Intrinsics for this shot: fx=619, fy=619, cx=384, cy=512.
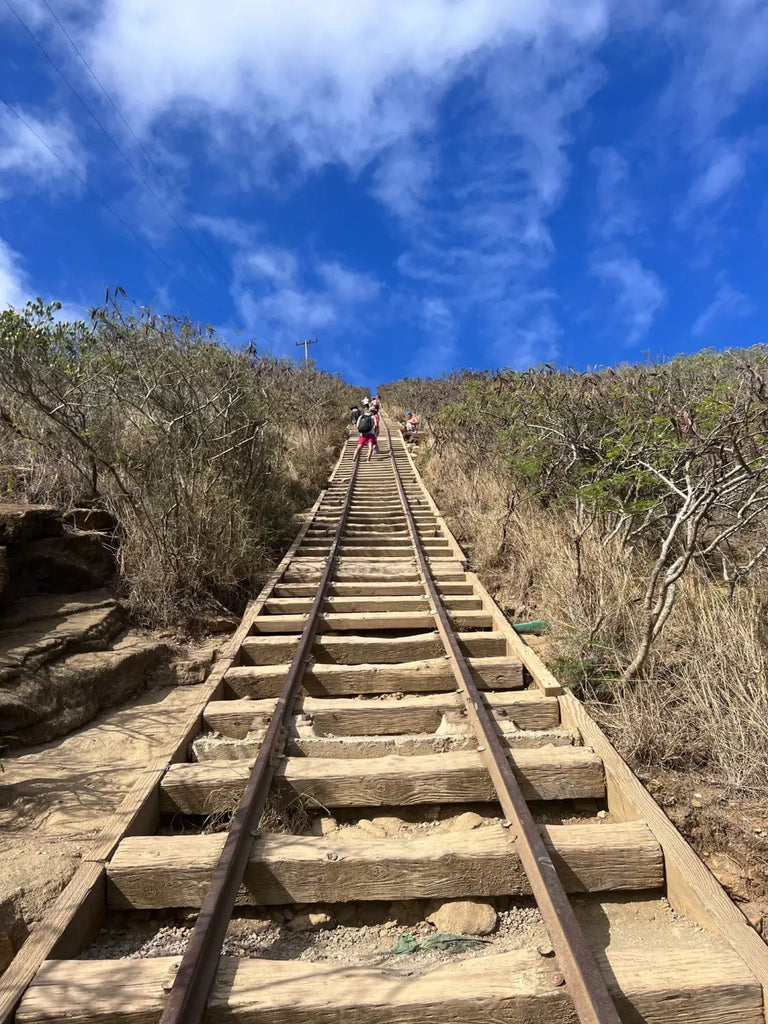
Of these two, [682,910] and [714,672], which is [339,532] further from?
[682,910]

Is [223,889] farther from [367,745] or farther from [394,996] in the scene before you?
[367,745]

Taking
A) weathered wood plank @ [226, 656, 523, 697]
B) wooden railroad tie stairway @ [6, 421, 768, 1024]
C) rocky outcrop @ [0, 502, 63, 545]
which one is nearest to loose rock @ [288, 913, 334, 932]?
wooden railroad tie stairway @ [6, 421, 768, 1024]

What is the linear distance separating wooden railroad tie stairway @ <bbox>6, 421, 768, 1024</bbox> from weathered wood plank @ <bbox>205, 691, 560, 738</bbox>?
13mm

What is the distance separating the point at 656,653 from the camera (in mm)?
4363

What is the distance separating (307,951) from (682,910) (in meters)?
1.57

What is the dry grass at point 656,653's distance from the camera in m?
3.48

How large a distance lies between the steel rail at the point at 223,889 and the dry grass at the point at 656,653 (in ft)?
6.65

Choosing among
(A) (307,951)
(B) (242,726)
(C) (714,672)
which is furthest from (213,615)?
(C) (714,672)

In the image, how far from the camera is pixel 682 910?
2.61 m

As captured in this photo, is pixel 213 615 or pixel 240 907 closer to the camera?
pixel 240 907

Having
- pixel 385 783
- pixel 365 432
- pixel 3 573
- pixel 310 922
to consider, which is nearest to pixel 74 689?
pixel 3 573

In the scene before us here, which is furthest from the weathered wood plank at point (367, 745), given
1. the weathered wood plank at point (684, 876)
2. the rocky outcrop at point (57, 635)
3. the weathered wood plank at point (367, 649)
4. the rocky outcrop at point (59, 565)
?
the rocky outcrop at point (59, 565)

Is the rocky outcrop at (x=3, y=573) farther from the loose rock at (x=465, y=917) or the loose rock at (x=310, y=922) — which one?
the loose rock at (x=465, y=917)

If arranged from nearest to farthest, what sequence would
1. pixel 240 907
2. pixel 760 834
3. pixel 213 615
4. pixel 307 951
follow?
pixel 307 951, pixel 240 907, pixel 760 834, pixel 213 615
